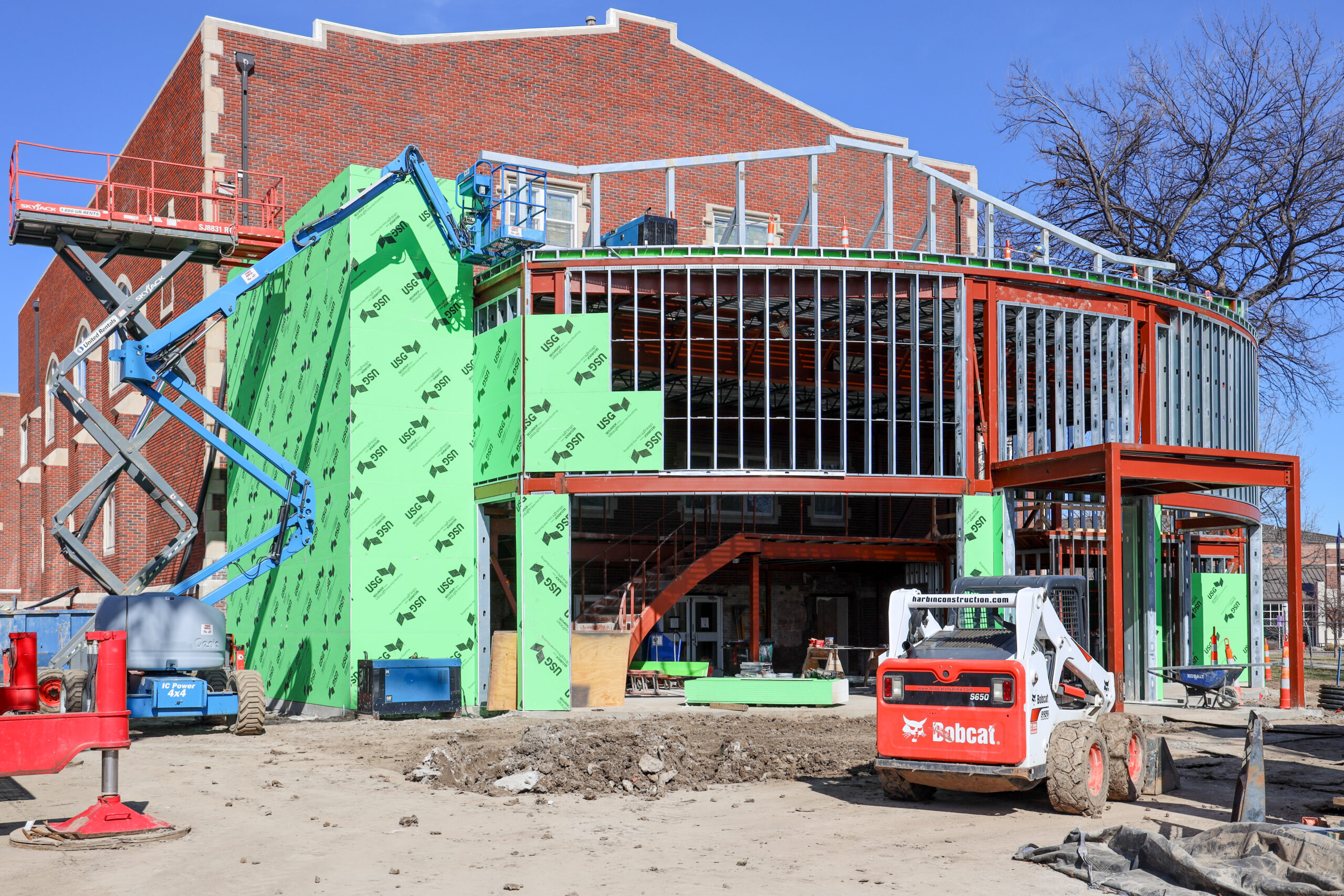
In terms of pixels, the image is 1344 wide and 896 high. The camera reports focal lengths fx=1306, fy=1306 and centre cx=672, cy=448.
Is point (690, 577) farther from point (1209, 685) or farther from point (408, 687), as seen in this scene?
point (1209, 685)

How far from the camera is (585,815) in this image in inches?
496

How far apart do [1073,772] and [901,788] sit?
1.76m

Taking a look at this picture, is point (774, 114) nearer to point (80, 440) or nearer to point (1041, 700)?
point (80, 440)

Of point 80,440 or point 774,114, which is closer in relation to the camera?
point 80,440

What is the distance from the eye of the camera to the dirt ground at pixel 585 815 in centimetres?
988

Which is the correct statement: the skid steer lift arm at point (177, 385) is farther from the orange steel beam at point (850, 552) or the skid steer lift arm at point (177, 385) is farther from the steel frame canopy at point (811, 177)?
the orange steel beam at point (850, 552)

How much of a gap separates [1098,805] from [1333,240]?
3351cm

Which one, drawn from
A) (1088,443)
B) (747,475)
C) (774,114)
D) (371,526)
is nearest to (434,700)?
(371,526)

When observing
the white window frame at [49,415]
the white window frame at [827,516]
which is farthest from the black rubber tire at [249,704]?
the white window frame at [49,415]

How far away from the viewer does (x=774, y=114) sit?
130 feet

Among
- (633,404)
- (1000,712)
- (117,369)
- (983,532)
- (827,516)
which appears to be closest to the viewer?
(1000,712)

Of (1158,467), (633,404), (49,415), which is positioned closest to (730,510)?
(633,404)

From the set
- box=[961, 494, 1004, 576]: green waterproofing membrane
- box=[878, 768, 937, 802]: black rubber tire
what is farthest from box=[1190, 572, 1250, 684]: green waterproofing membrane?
box=[878, 768, 937, 802]: black rubber tire

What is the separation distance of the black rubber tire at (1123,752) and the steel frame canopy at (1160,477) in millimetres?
6828
